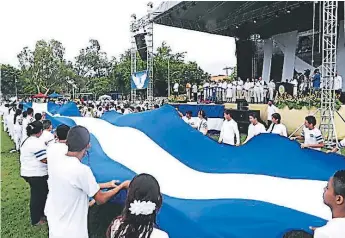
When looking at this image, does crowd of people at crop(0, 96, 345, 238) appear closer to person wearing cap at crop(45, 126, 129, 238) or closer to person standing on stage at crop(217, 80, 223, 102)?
person wearing cap at crop(45, 126, 129, 238)

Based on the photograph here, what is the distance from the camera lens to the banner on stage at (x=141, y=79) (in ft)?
65.5

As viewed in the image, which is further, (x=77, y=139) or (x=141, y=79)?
(x=141, y=79)

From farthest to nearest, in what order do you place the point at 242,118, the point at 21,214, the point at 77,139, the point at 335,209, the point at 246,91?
the point at 246,91, the point at 242,118, the point at 21,214, the point at 77,139, the point at 335,209

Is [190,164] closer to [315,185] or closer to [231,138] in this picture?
[315,185]

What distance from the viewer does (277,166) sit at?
3533mm

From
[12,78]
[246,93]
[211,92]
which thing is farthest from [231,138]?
[12,78]

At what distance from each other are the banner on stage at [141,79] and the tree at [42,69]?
3169 centimetres

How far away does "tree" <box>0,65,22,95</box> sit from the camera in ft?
170

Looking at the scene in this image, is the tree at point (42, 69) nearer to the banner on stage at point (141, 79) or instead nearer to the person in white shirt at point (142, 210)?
the banner on stage at point (141, 79)

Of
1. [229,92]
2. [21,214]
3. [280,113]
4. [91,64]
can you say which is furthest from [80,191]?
[91,64]

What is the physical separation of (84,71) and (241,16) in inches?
1840

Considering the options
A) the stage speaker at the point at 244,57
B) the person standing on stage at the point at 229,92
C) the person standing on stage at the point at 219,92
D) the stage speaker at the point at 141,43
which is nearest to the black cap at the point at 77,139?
the person standing on stage at the point at 229,92

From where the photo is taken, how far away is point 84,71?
205 feet

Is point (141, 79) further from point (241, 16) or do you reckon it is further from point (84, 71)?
point (84, 71)
